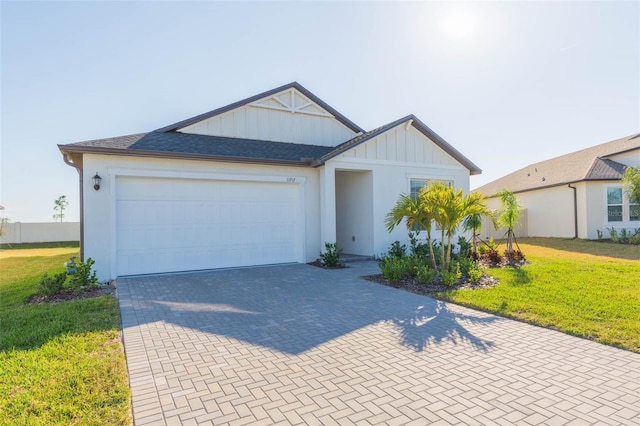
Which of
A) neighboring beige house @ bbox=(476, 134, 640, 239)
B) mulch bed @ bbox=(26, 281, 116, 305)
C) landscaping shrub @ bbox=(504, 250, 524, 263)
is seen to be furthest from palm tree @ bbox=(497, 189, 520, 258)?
mulch bed @ bbox=(26, 281, 116, 305)

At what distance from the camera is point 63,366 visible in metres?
3.92

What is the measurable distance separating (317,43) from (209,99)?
17.3 feet

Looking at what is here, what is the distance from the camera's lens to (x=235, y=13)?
32.3ft

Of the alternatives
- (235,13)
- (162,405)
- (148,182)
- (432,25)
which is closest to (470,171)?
(432,25)

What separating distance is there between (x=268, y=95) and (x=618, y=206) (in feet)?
61.1

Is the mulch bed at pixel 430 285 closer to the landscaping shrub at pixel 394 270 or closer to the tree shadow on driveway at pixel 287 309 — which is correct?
the landscaping shrub at pixel 394 270

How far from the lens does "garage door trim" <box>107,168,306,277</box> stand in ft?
29.5

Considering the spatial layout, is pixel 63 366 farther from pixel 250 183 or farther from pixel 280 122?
pixel 280 122

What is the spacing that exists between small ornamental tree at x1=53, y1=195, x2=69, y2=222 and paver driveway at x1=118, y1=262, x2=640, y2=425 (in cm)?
3993

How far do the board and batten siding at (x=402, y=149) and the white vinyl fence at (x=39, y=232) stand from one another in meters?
25.9

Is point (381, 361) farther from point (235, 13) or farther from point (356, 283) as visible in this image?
point (235, 13)

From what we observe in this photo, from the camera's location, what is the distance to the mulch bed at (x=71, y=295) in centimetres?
697

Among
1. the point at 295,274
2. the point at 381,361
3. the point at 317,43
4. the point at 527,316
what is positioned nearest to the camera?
the point at 381,361

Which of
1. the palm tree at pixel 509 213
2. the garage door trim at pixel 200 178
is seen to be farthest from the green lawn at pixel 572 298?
the garage door trim at pixel 200 178
